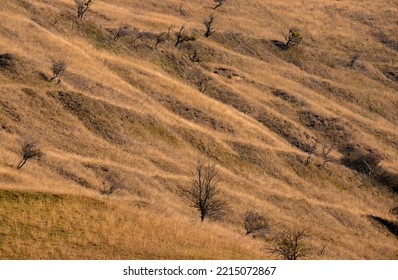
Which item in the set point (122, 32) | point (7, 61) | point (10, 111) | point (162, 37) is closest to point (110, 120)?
point (10, 111)

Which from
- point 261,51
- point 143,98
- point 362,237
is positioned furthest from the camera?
point 261,51

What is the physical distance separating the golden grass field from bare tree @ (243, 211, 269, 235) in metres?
1.16

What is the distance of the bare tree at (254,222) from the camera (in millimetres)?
51500

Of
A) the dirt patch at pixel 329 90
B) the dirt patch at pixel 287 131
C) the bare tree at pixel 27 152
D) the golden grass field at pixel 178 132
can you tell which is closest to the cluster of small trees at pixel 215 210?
the golden grass field at pixel 178 132

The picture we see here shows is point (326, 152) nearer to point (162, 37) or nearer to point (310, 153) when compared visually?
point (310, 153)

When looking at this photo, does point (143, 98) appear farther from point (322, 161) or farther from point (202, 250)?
point (202, 250)

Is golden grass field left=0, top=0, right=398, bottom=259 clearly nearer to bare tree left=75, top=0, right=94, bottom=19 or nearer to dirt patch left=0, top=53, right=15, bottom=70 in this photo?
dirt patch left=0, top=53, right=15, bottom=70

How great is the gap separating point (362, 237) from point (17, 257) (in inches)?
1732

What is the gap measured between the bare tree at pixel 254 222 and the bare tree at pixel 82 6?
147 feet

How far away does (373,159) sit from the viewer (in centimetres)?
7700

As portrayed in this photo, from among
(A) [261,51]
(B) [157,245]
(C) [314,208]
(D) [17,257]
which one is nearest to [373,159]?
(C) [314,208]

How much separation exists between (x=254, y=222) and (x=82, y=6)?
161 ft

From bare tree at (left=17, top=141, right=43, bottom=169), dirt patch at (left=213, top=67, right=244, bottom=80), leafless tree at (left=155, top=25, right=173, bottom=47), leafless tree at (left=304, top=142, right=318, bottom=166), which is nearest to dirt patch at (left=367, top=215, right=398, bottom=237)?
leafless tree at (left=304, top=142, right=318, bottom=166)

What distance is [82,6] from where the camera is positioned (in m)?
86.6
